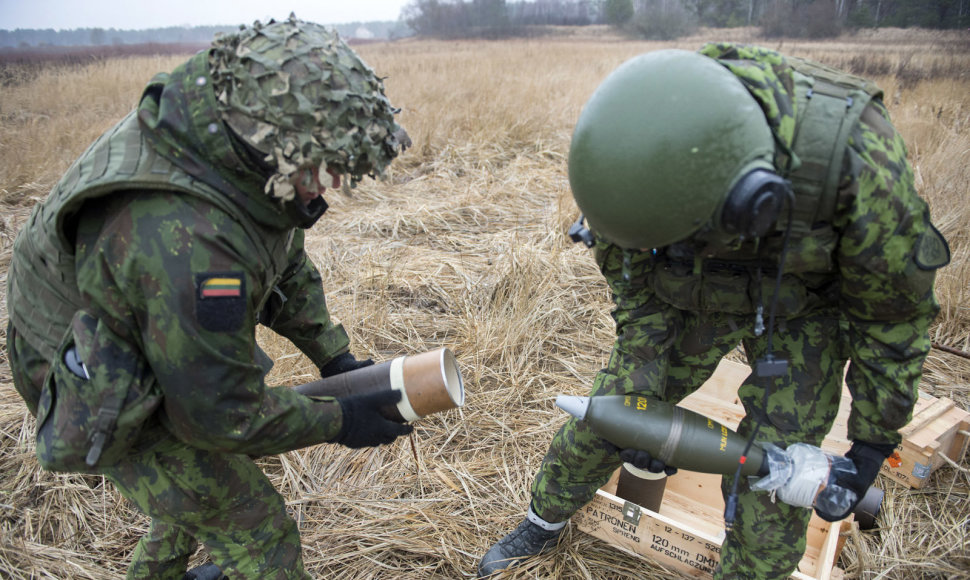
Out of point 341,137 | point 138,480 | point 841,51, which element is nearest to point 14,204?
point 138,480

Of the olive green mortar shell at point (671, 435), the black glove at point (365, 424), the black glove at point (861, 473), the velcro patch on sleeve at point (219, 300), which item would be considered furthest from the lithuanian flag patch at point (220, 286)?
the black glove at point (861, 473)

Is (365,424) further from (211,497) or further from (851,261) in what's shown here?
(851,261)

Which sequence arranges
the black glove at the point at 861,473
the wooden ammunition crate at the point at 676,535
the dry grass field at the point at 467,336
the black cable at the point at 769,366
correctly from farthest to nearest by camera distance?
the dry grass field at the point at 467,336 → the wooden ammunition crate at the point at 676,535 → the black glove at the point at 861,473 → the black cable at the point at 769,366

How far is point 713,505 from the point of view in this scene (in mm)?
2975

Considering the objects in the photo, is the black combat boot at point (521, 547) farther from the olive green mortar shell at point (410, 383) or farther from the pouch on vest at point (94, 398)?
the pouch on vest at point (94, 398)

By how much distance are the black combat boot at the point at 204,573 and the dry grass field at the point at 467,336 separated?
0.15 m

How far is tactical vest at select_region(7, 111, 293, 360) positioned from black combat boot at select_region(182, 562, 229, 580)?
130 centimetres

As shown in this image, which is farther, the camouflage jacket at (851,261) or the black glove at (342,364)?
the black glove at (342,364)

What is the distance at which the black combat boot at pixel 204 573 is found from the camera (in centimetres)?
252

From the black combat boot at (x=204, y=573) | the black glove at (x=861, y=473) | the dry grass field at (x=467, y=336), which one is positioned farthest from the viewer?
the dry grass field at (x=467, y=336)

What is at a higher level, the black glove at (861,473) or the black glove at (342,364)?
the black glove at (342,364)

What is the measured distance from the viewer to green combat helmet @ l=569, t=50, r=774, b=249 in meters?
1.59

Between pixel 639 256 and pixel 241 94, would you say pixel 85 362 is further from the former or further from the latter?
pixel 639 256

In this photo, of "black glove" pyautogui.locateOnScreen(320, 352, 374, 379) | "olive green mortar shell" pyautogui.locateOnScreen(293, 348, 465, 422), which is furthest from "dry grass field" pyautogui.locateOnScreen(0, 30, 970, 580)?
"olive green mortar shell" pyautogui.locateOnScreen(293, 348, 465, 422)
